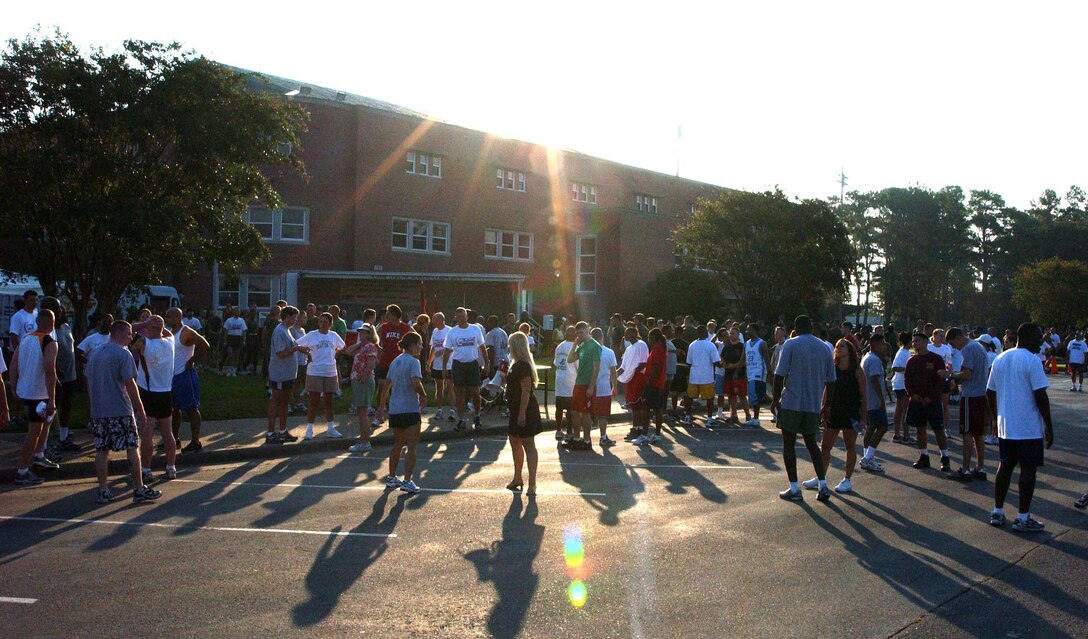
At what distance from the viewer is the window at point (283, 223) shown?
38.1m

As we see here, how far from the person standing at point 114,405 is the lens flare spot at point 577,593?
5.25 metres

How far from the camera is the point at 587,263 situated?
170 feet

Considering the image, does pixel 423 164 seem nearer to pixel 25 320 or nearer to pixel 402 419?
pixel 25 320

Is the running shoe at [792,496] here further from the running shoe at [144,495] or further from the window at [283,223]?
the window at [283,223]

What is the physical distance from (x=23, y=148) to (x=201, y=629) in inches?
718

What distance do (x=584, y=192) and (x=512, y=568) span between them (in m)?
48.5

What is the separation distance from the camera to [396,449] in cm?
1009

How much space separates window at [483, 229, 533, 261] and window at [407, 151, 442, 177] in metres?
4.13

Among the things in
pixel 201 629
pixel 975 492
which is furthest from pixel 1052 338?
pixel 201 629

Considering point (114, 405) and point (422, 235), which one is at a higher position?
point (422, 235)


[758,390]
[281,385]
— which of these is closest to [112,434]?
[281,385]

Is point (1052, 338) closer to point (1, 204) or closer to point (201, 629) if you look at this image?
point (1, 204)

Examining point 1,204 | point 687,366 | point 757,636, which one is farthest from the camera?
point 1,204

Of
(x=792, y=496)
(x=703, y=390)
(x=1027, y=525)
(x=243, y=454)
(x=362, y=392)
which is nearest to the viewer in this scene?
(x=1027, y=525)
